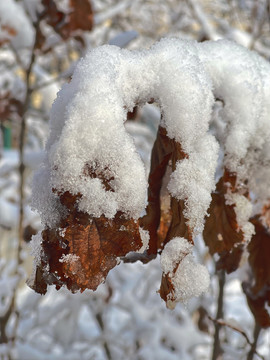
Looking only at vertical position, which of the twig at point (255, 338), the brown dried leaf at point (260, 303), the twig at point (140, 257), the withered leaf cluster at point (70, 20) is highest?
the twig at point (140, 257)

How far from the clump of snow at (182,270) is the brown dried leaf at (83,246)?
0.20 feet

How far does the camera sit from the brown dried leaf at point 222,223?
0.76 m

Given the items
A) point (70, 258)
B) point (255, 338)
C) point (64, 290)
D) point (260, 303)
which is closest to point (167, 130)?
point (70, 258)

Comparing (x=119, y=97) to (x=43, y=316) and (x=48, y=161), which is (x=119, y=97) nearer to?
(x=48, y=161)

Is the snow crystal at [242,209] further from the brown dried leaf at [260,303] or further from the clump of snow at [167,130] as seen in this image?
the brown dried leaf at [260,303]

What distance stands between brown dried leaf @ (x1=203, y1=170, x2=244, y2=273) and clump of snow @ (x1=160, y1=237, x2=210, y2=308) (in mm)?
97

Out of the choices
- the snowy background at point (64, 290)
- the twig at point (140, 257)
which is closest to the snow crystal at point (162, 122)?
the twig at point (140, 257)

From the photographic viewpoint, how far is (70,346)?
2732mm

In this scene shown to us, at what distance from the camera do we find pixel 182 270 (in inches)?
26.3

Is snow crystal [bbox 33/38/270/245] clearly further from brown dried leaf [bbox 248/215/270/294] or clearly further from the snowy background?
the snowy background

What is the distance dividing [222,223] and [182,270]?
0.15m

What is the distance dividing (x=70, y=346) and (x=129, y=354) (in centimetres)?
37

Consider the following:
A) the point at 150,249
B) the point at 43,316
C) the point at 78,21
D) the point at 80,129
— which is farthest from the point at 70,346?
the point at 80,129

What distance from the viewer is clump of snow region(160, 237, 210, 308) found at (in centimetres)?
63
